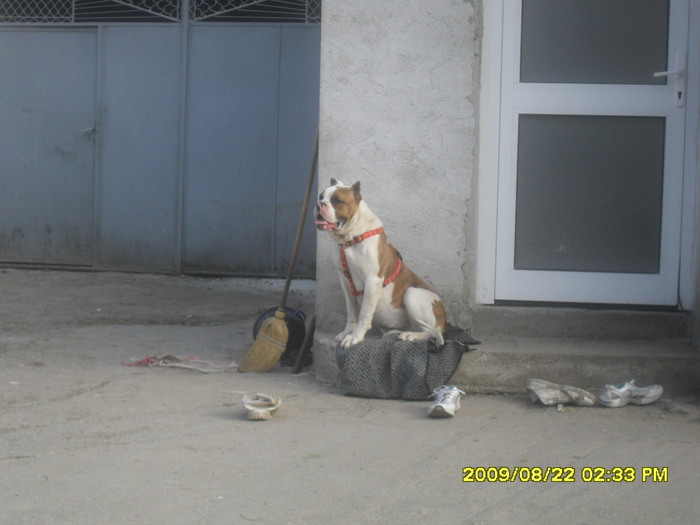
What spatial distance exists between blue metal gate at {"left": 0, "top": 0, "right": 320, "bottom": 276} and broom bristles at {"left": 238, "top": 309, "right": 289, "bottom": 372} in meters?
3.42

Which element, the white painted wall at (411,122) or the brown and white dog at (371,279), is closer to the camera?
the brown and white dog at (371,279)

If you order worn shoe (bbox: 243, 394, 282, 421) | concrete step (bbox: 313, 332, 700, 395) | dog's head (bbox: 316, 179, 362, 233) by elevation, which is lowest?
worn shoe (bbox: 243, 394, 282, 421)

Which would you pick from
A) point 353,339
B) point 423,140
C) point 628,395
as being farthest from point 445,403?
point 423,140

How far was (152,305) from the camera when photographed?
7.81 meters

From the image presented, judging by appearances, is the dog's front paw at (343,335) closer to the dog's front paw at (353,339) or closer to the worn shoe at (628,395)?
the dog's front paw at (353,339)

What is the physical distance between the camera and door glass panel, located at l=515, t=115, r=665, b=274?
5.46 m

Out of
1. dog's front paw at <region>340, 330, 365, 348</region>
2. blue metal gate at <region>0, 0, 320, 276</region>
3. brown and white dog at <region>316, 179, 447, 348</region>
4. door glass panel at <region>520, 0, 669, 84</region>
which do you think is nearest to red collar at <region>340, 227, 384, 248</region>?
brown and white dog at <region>316, 179, 447, 348</region>

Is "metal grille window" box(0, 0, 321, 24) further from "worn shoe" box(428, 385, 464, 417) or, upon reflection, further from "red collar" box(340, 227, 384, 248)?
"worn shoe" box(428, 385, 464, 417)

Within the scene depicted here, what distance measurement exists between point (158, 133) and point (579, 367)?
17.6ft

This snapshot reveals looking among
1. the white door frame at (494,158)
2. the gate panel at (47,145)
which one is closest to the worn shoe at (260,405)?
the white door frame at (494,158)

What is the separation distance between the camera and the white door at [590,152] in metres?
5.40

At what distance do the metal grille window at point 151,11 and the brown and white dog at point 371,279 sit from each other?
4212 mm

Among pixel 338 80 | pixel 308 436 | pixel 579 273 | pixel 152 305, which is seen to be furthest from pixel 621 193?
pixel 152 305
